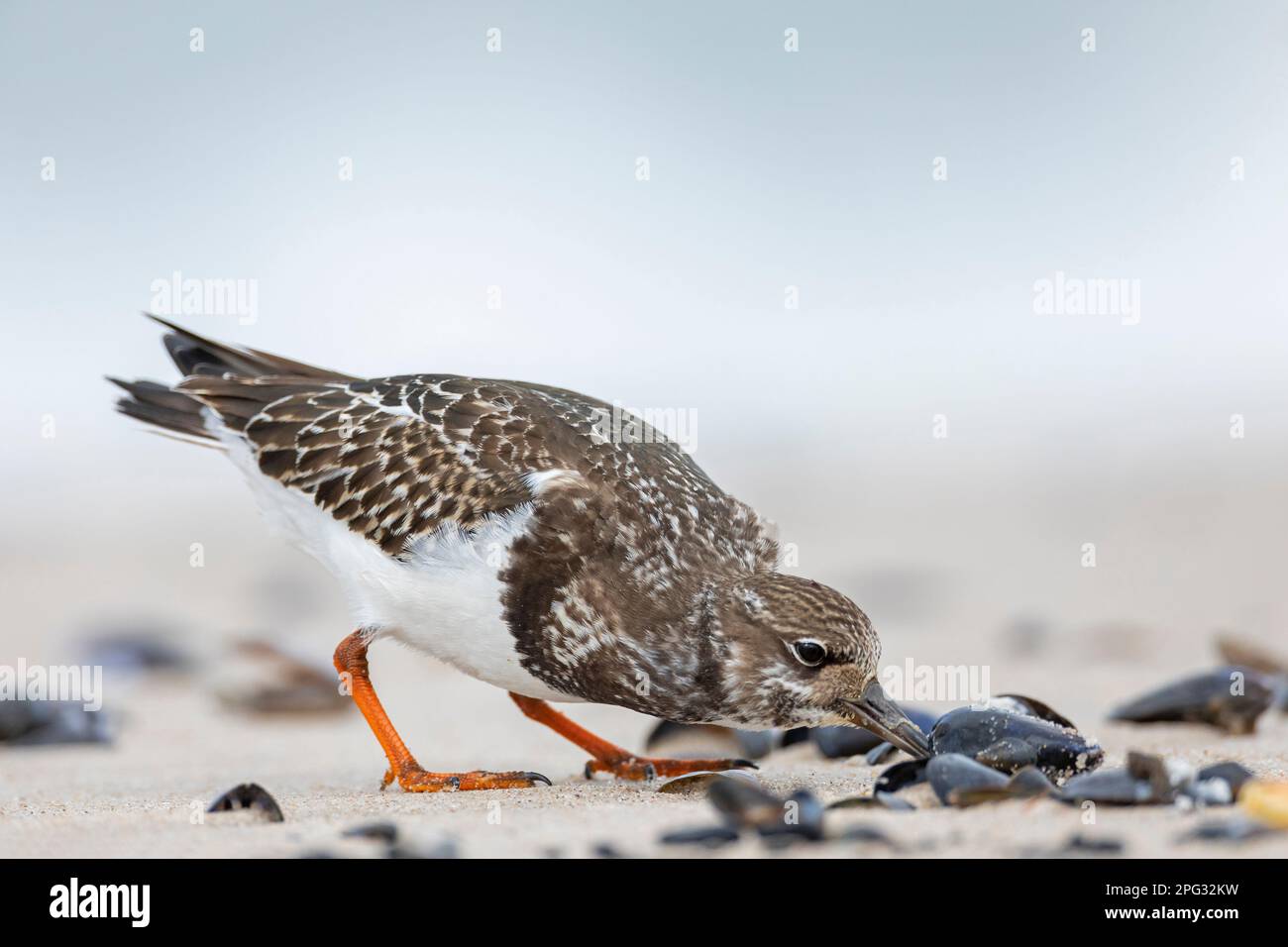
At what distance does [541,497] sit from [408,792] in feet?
4.20

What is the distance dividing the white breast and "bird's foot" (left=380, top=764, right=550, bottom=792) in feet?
1.07

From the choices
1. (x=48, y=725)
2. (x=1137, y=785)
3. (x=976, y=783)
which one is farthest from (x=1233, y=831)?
(x=48, y=725)

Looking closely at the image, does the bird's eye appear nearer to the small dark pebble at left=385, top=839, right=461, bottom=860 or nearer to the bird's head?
the bird's head

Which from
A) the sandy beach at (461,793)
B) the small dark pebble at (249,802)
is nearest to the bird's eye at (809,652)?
the sandy beach at (461,793)

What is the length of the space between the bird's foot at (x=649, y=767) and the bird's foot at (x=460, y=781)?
405 millimetres

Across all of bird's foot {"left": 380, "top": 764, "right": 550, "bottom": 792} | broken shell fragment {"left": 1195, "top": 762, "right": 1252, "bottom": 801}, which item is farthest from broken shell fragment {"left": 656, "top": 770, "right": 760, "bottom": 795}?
broken shell fragment {"left": 1195, "top": 762, "right": 1252, "bottom": 801}

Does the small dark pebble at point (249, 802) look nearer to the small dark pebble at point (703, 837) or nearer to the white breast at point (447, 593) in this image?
the white breast at point (447, 593)

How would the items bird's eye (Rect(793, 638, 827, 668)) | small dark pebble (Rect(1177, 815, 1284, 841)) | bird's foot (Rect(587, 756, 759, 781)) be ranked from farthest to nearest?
bird's foot (Rect(587, 756, 759, 781)) < bird's eye (Rect(793, 638, 827, 668)) < small dark pebble (Rect(1177, 815, 1284, 841))

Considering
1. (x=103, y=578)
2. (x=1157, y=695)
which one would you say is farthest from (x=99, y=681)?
(x=1157, y=695)

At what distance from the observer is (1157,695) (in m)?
6.19

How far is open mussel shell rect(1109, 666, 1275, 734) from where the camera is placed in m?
5.99

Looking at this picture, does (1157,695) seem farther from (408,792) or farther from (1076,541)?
(1076,541)

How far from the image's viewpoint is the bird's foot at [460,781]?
17.0 ft

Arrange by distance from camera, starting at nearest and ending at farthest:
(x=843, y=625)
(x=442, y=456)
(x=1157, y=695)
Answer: (x=843, y=625)
(x=442, y=456)
(x=1157, y=695)
